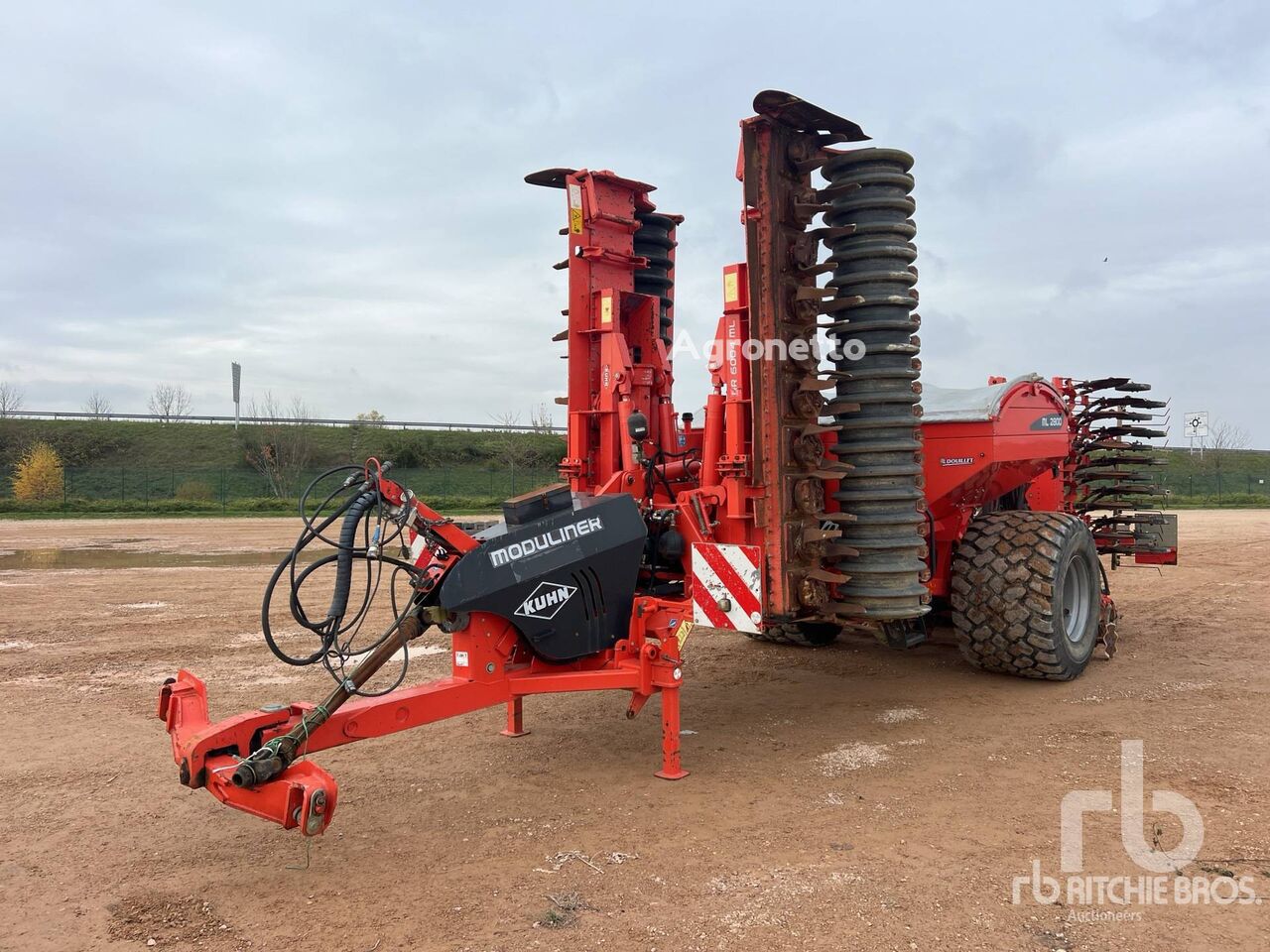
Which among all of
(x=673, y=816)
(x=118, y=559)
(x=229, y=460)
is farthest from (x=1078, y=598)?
(x=229, y=460)

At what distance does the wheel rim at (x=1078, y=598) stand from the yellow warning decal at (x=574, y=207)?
4393mm

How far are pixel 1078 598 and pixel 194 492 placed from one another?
37390mm

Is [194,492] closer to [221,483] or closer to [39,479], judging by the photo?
Result: [221,483]

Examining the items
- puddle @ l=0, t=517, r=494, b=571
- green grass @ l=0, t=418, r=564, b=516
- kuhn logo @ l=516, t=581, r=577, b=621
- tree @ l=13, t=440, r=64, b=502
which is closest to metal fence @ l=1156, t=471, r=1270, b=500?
green grass @ l=0, t=418, r=564, b=516

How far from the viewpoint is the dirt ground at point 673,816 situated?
333 centimetres

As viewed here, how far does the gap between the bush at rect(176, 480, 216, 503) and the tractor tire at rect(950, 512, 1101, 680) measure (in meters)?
36.3

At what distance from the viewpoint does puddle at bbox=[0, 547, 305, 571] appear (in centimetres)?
1501

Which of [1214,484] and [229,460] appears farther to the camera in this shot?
[1214,484]

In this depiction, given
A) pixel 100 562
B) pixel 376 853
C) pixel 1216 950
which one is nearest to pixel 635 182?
pixel 376 853

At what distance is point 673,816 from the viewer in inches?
171

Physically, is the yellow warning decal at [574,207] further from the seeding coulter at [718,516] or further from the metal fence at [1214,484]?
the metal fence at [1214,484]

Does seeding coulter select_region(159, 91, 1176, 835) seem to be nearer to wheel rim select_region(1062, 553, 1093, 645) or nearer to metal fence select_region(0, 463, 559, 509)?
wheel rim select_region(1062, 553, 1093, 645)

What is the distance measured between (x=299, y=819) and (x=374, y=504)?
1411 millimetres

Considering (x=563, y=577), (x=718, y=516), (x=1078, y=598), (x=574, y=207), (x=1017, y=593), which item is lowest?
(x=1078, y=598)
